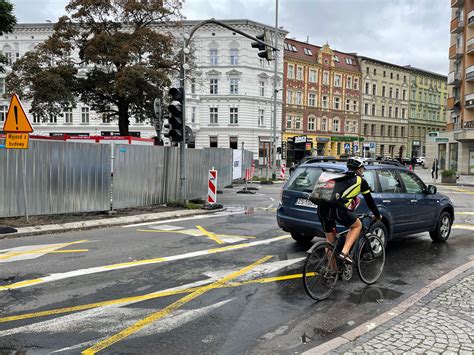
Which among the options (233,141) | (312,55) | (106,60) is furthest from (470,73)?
(106,60)

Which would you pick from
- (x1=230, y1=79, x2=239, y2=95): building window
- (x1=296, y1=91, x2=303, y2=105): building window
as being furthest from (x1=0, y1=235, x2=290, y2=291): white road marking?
(x1=296, y1=91, x2=303, y2=105): building window

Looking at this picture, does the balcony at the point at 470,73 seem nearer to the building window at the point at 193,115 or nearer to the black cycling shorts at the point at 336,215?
the building window at the point at 193,115

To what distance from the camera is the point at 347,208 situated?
17.7 feet

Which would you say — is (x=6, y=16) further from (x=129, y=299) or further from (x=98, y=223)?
(x=129, y=299)

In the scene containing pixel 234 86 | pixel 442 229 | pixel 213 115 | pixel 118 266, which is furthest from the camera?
pixel 213 115

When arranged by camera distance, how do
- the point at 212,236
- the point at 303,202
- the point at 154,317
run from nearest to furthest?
the point at 154,317
the point at 303,202
the point at 212,236

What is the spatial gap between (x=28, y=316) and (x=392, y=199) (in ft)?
19.5

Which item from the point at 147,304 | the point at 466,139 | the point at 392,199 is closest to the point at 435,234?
the point at 392,199

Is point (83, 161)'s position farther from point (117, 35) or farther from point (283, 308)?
point (117, 35)

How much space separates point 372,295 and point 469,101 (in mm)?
47012

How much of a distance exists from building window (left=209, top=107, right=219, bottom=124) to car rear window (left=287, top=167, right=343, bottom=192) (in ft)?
164

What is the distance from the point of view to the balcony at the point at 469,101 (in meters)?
45.0

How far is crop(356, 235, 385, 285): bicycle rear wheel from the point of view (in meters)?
5.75

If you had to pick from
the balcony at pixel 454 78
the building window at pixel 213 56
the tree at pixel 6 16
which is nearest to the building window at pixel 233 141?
the building window at pixel 213 56
